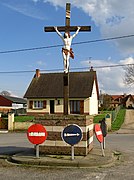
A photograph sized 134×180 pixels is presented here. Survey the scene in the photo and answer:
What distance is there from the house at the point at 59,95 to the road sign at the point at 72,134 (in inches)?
1314

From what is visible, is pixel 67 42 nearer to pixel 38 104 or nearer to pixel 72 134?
pixel 72 134

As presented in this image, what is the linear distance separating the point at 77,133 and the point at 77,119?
691mm

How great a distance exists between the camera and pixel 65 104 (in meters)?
11.0

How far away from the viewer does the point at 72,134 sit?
9844 millimetres

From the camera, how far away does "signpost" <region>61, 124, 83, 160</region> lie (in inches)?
386

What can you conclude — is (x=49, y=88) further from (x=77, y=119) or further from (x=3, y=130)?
(x=77, y=119)

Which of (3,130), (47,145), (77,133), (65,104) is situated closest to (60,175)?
(77,133)

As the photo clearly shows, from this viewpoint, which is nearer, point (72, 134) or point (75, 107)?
point (72, 134)

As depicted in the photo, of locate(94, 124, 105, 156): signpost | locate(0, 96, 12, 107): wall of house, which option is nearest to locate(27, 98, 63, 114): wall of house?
locate(94, 124, 105, 156): signpost

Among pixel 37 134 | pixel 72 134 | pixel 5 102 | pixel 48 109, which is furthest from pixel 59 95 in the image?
pixel 5 102

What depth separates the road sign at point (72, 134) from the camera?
9797 mm

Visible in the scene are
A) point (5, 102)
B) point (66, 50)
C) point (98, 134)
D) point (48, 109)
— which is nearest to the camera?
point (98, 134)

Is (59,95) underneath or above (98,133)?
above

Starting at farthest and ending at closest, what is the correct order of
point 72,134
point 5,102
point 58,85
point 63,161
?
point 5,102
point 58,85
point 72,134
point 63,161
